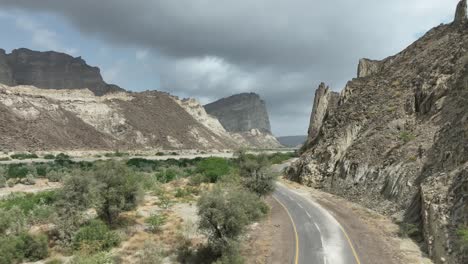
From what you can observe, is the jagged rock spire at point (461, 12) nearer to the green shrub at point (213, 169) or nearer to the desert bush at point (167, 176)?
the green shrub at point (213, 169)

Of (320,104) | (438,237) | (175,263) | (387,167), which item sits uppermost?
(320,104)

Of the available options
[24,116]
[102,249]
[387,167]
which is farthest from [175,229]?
[24,116]

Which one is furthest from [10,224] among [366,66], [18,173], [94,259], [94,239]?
[366,66]

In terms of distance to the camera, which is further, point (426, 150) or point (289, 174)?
point (289, 174)

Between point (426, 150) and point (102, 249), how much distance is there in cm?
2992

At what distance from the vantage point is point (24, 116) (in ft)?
406

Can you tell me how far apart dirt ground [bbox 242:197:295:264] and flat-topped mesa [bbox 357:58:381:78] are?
42.3 meters

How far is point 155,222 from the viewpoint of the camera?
34344mm

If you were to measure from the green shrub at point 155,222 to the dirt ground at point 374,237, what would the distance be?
629 inches

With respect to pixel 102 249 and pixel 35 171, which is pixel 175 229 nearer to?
pixel 102 249

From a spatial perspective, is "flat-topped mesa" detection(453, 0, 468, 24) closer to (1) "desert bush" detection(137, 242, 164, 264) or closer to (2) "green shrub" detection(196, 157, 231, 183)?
(2) "green shrub" detection(196, 157, 231, 183)

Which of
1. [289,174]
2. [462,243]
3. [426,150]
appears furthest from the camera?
[289,174]

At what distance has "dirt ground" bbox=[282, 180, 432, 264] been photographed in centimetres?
2488

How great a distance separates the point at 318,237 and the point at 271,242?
11.9 feet
